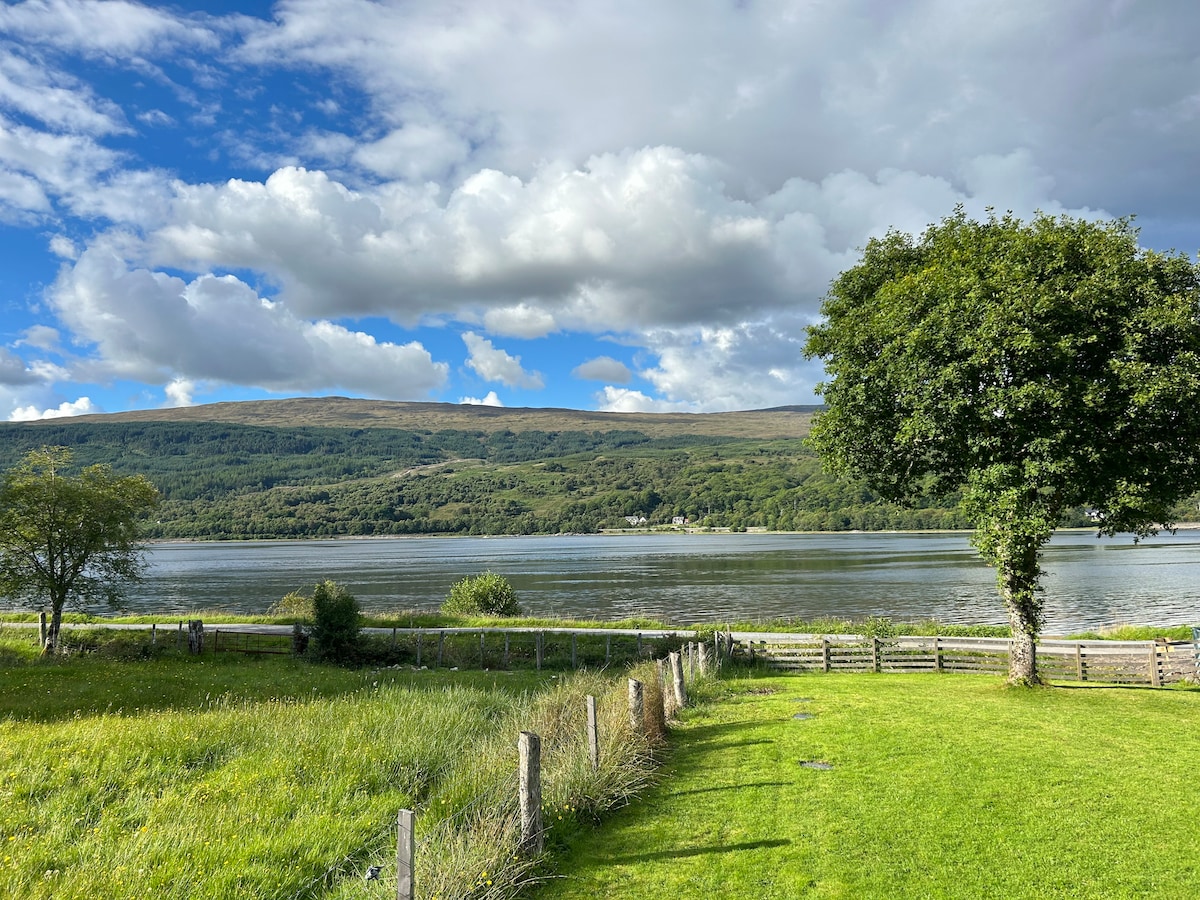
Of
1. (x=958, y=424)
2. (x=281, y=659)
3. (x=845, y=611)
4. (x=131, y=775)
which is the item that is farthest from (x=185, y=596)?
(x=958, y=424)

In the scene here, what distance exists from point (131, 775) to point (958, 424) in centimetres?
1858

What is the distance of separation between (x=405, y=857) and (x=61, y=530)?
3862 centimetres

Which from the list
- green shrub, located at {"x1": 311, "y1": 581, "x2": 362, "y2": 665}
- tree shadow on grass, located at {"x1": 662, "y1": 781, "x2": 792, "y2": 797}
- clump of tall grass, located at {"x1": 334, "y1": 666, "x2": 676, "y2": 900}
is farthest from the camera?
green shrub, located at {"x1": 311, "y1": 581, "x2": 362, "y2": 665}

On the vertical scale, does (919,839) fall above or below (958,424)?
below

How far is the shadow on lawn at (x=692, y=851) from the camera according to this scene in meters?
8.84

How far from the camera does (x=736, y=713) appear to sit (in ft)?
56.3

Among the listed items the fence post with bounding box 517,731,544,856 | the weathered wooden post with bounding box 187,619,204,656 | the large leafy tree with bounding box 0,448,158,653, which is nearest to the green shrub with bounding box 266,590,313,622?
the large leafy tree with bounding box 0,448,158,653

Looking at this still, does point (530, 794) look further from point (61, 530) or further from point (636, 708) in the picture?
point (61, 530)

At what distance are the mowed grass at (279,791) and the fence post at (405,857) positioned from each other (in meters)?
0.82

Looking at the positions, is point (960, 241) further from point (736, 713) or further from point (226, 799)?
point (226, 799)

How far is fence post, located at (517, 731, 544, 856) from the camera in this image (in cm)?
866

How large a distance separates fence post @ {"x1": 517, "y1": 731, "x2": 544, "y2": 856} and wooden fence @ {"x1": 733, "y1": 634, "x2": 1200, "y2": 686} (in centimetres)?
1887

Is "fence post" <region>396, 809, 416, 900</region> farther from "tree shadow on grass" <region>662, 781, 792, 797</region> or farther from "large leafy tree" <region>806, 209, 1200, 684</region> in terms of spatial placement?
"large leafy tree" <region>806, 209, 1200, 684</region>

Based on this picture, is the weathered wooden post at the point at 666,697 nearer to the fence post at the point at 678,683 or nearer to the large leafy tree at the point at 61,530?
the fence post at the point at 678,683
